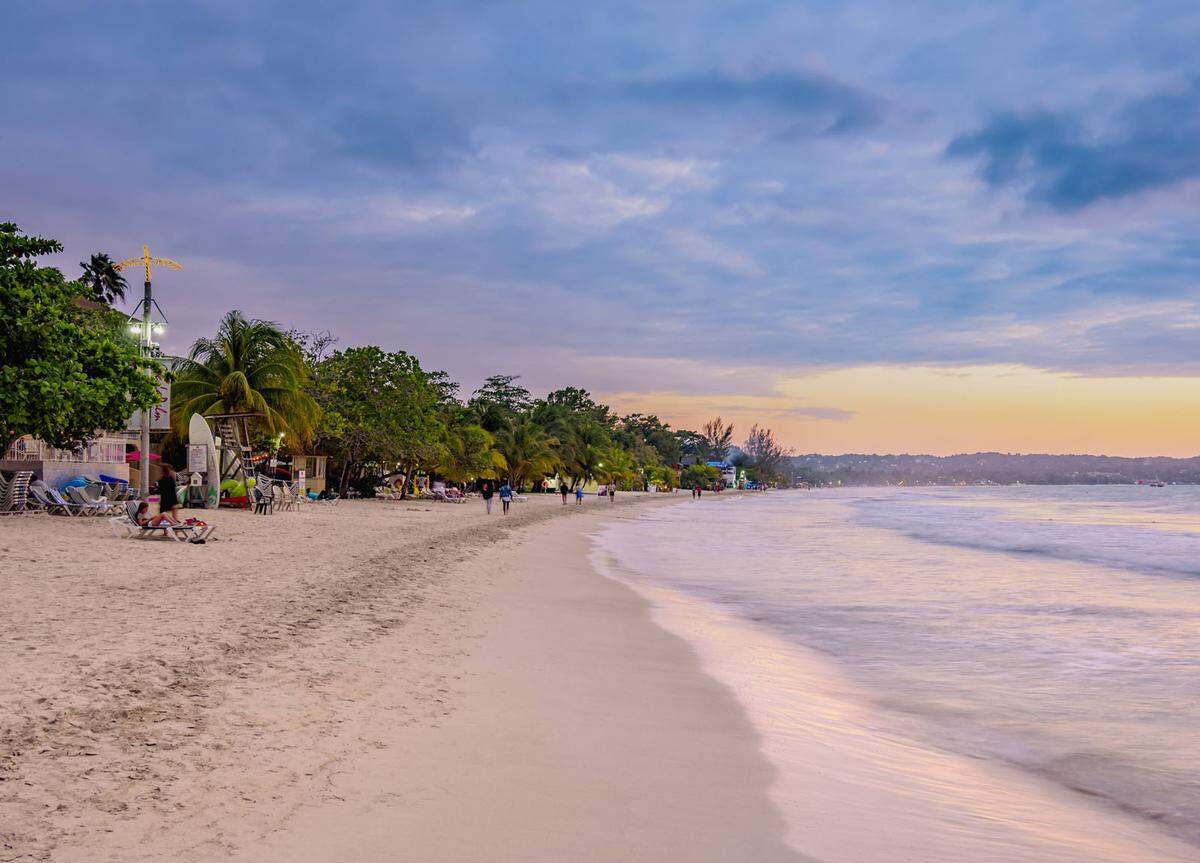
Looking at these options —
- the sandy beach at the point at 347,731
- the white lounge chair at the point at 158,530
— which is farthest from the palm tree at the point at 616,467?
the sandy beach at the point at 347,731

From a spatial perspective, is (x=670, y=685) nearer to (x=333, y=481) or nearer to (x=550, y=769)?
(x=550, y=769)

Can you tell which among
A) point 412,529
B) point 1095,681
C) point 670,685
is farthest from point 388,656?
point 412,529

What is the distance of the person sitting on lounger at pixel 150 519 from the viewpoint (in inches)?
611

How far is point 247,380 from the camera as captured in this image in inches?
1275

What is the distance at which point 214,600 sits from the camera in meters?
9.41

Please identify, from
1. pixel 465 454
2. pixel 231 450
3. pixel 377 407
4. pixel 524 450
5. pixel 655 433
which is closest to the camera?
pixel 231 450

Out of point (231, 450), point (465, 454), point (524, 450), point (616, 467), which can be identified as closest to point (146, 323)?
point (231, 450)

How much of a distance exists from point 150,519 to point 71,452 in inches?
482

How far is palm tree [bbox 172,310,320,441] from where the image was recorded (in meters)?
31.7

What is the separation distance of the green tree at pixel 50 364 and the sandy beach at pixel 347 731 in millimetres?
7790

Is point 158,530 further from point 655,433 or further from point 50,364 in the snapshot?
point 655,433

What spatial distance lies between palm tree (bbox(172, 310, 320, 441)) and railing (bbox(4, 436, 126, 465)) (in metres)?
2.28

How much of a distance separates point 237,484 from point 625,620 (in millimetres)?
20919

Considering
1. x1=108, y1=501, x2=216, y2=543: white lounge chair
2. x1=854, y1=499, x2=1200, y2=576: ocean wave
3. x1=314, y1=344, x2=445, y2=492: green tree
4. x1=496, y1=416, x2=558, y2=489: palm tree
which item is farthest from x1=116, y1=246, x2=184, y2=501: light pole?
x1=496, y1=416, x2=558, y2=489: palm tree
